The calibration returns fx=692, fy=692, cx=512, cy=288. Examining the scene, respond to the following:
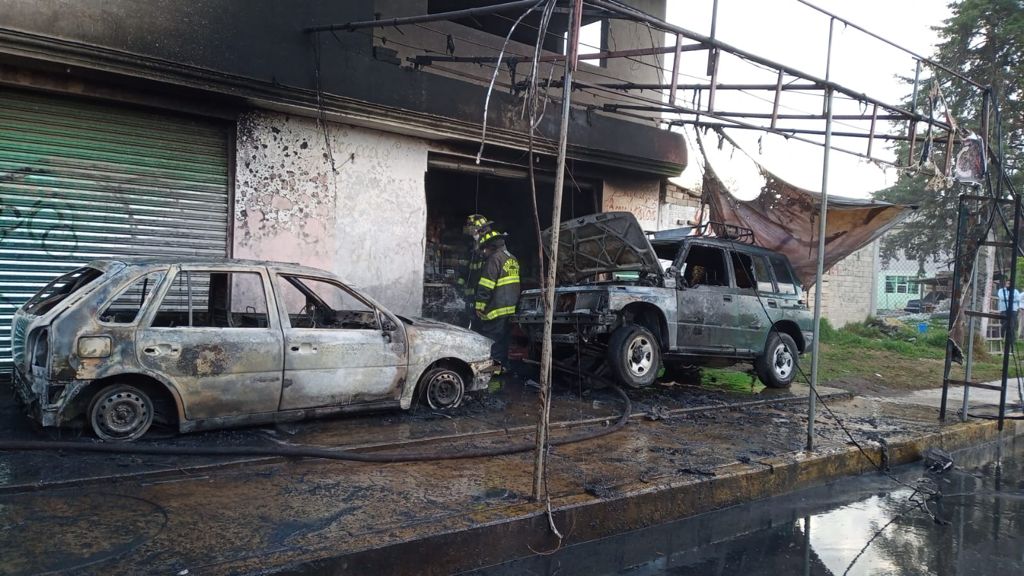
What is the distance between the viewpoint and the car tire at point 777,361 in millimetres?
9734

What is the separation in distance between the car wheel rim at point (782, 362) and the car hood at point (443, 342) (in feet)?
15.8

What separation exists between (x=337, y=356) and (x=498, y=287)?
11.8 feet

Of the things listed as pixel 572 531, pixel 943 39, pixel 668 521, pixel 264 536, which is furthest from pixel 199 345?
pixel 943 39

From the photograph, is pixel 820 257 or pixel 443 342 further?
pixel 443 342

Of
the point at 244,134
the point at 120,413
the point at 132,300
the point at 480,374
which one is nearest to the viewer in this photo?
the point at 120,413

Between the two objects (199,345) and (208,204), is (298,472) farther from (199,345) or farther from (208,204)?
(208,204)

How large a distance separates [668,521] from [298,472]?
8.71 feet

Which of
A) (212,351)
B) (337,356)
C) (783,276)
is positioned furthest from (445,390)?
(783,276)

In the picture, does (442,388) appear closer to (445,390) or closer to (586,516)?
(445,390)

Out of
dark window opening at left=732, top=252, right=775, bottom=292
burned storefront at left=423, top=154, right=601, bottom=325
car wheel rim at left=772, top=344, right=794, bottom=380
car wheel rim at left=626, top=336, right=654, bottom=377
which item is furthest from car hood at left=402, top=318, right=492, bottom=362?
car wheel rim at left=772, top=344, right=794, bottom=380

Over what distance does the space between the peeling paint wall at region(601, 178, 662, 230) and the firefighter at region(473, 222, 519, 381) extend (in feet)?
9.81

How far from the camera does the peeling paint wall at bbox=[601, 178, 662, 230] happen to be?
11.7 m

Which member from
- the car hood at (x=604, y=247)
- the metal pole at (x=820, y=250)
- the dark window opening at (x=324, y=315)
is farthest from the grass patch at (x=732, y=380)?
the dark window opening at (x=324, y=315)

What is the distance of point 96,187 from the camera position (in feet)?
24.4
